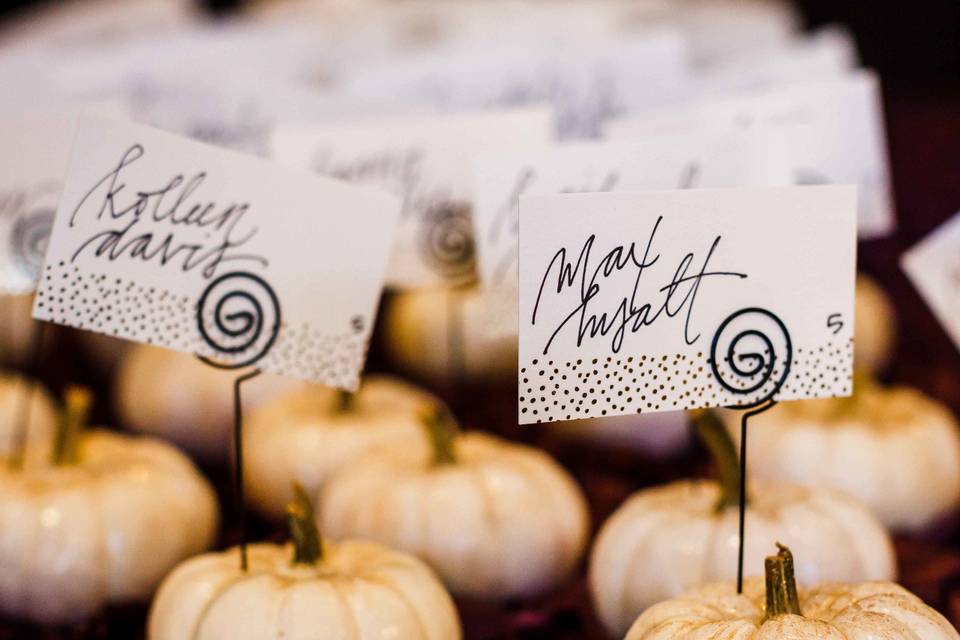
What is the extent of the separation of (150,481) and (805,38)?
3322 mm

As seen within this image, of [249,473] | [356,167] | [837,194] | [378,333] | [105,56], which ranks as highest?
[105,56]

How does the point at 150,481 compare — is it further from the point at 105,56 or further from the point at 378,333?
the point at 105,56

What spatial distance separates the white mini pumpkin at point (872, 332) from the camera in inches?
94.6

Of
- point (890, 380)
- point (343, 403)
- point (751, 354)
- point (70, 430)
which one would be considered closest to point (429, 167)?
point (343, 403)

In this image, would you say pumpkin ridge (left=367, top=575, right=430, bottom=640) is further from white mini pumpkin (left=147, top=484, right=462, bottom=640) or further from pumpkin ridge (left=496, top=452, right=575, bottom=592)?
pumpkin ridge (left=496, top=452, right=575, bottom=592)

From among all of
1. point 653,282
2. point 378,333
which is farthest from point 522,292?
point 378,333

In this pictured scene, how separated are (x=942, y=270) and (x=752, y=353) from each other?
0.50m

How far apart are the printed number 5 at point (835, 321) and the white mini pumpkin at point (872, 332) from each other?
3.89 feet

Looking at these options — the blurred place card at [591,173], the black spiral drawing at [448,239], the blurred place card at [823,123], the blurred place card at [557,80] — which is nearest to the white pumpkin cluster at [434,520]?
the black spiral drawing at [448,239]

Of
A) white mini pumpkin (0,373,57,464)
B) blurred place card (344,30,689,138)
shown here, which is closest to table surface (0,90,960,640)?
white mini pumpkin (0,373,57,464)

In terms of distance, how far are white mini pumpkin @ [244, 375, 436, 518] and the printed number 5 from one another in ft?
2.58

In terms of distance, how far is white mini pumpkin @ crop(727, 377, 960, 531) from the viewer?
177 cm

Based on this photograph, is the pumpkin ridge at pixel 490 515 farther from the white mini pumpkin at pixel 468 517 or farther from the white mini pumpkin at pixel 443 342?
the white mini pumpkin at pixel 443 342

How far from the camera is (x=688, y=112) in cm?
205
